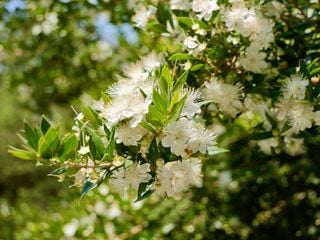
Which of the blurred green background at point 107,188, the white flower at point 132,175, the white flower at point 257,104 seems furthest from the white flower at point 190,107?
the blurred green background at point 107,188

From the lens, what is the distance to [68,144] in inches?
39.4

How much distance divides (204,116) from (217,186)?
853 millimetres

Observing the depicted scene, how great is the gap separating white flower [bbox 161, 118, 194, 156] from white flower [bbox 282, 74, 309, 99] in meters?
0.26

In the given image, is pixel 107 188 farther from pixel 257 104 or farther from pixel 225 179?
pixel 257 104

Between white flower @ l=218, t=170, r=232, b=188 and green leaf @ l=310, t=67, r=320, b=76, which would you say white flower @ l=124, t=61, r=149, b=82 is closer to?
green leaf @ l=310, t=67, r=320, b=76

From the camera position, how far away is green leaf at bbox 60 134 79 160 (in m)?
1.00

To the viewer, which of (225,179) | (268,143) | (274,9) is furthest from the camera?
(225,179)

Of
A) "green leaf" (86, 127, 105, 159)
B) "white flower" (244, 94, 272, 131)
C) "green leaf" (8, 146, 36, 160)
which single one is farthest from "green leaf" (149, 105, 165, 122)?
"white flower" (244, 94, 272, 131)

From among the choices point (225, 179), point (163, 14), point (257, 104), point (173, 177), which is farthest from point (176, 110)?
point (225, 179)

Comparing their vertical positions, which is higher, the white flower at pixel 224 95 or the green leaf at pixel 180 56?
the green leaf at pixel 180 56

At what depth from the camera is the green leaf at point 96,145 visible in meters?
0.97

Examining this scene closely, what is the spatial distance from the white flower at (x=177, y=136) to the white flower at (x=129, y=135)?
0.04 metres

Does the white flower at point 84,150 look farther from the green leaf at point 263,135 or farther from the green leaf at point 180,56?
the green leaf at point 263,135

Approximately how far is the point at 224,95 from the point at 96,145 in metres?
0.37
